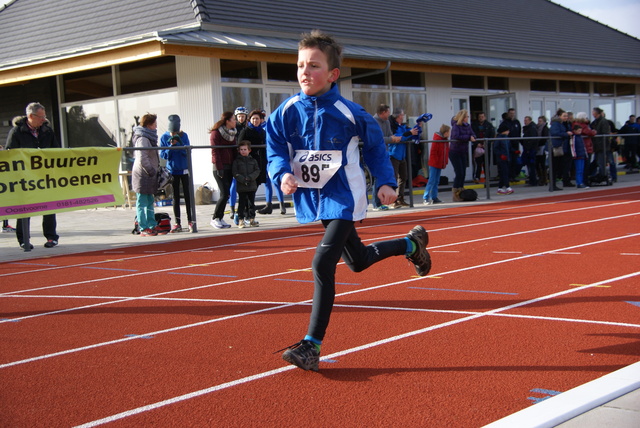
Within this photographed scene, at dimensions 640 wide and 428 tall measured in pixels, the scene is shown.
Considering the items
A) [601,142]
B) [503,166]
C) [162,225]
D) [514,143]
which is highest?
[514,143]

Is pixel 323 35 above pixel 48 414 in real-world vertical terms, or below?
above

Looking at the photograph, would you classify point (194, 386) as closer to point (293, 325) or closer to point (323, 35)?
point (293, 325)

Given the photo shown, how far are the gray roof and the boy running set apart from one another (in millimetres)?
12454

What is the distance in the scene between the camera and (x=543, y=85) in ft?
94.0

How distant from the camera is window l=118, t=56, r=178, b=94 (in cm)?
1928

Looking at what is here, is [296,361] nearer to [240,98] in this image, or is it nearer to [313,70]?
[313,70]

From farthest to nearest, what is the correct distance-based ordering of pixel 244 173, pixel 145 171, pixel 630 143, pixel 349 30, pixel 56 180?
pixel 630 143
pixel 349 30
pixel 244 173
pixel 145 171
pixel 56 180

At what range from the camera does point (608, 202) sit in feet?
48.1

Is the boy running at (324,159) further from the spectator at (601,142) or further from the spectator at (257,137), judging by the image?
the spectator at (601,142)

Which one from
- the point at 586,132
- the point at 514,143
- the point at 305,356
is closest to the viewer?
the point at 305,356

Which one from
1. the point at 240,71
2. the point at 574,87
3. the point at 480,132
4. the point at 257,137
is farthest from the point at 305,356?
the point at 574,87

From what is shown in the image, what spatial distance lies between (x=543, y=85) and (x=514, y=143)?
7.57 m

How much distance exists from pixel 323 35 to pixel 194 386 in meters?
2.11

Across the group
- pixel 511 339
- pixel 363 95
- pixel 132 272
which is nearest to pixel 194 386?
pixel 511 339
